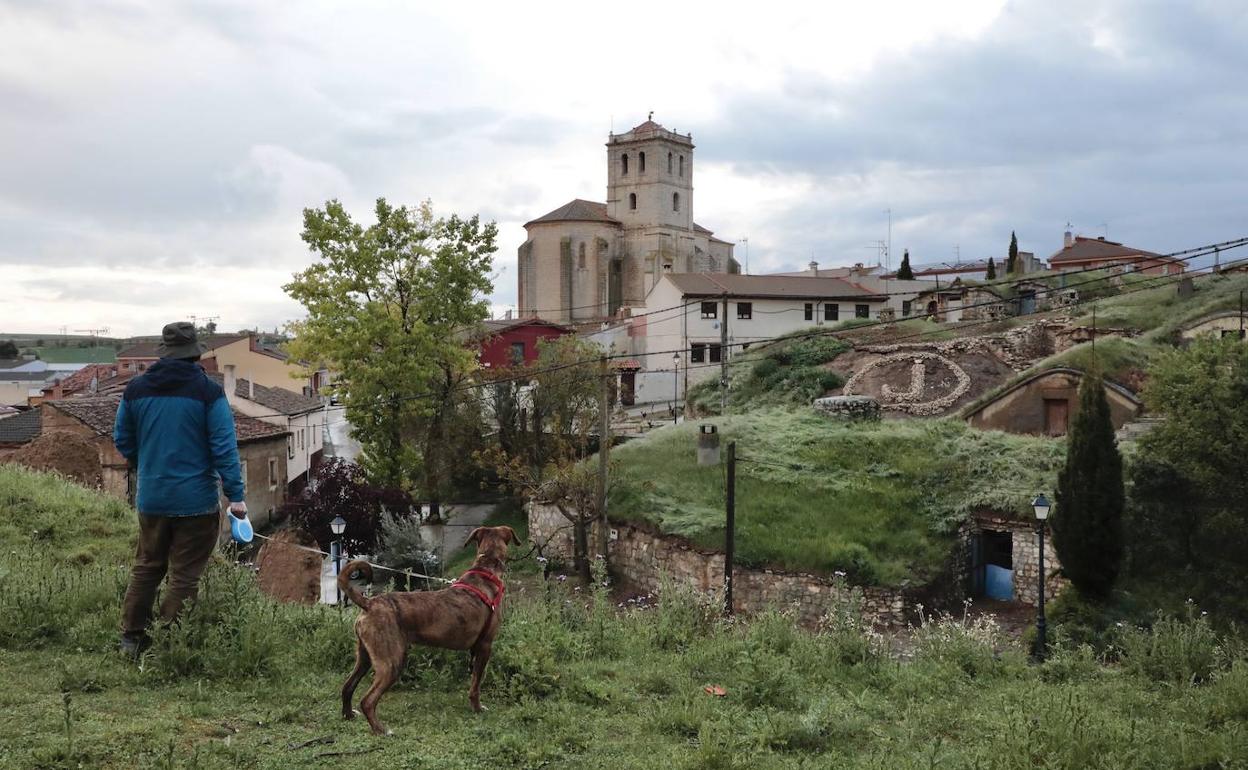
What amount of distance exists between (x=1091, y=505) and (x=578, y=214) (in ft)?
209

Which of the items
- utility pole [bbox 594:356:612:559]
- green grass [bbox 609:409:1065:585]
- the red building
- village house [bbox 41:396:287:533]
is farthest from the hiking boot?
the red building

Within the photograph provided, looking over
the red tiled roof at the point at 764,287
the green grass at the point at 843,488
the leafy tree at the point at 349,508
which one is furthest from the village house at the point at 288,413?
the red tiled roof at the point at 764,287

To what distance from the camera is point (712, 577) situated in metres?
19.7

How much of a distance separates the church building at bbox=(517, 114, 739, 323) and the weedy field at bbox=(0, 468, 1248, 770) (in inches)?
2597

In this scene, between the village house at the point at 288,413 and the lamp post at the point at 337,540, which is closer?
the lamp post at the point at 337,540

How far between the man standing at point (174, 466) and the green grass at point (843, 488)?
1387cm

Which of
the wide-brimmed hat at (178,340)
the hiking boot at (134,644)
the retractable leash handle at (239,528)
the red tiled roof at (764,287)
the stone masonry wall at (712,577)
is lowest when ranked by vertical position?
the stone masonry wall at (712,577)

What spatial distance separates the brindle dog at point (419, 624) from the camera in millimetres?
4984

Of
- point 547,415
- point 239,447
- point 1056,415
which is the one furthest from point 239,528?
point 547,415

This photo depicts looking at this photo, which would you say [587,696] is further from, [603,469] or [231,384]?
[231,384]

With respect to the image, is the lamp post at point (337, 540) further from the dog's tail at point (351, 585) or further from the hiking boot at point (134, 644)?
the dog's tail at point (351, 585)

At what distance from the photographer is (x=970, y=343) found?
37.9 meters

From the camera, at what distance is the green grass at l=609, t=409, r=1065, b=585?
61.4 ft

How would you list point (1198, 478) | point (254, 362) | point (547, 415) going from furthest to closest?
point (254, 362) < point (547, 415) < point (1198, 478)
